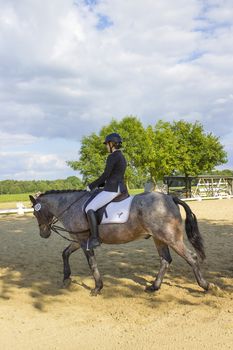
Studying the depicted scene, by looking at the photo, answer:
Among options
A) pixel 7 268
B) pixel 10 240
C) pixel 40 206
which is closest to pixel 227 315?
pixel 40 206

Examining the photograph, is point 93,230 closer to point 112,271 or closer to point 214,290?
point 112,271

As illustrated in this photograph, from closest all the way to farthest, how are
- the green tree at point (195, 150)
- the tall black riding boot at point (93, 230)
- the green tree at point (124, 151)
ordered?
the tall black riding boot at point (93, 230), the green tree at point (124, 151), the green tree at point (195, 150)

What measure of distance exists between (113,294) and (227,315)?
2335 millimetres

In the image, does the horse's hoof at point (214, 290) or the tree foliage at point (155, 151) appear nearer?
the horse's hoof at point (214, 290)

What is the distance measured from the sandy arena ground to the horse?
0.44 m

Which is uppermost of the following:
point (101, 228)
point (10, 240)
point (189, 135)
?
point (189, 135)

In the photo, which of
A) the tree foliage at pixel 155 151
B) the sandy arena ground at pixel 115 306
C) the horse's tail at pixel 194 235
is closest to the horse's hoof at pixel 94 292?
the sandy arena ground at pixel 115 306

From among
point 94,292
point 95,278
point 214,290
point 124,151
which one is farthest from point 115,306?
point 124,151

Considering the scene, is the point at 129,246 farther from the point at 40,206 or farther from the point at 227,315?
the point at 227,315

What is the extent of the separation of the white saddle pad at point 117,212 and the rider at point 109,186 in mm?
151

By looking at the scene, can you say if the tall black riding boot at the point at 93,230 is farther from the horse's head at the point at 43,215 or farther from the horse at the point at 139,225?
the horse's head at the point at 43,215

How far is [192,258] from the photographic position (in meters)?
6.67

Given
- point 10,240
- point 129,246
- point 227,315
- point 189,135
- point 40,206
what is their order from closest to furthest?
1. point 227,315
2. point 40,206
3. point 129,246
4. point 10,240
5. point 189,135

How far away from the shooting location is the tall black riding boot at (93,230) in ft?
23.2
